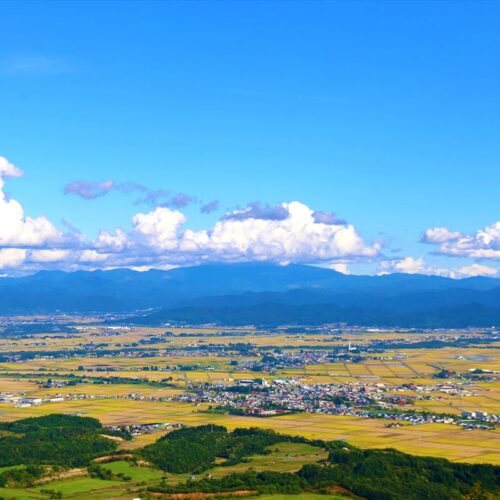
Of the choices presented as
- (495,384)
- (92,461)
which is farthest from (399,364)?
(92,461)

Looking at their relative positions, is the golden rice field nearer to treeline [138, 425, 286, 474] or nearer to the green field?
treeline [138, 425, 286, 474]

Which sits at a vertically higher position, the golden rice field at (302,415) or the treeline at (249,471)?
the golden rice field at (302,415)

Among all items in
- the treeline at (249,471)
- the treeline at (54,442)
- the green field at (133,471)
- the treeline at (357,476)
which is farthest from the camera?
the treeline at (54,442)

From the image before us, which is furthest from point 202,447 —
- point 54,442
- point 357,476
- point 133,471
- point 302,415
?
point 302,415

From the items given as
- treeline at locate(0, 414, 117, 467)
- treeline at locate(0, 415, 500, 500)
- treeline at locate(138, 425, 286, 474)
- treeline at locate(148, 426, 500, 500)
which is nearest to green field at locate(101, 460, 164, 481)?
treeline at locate(0, 415, 500, 500)

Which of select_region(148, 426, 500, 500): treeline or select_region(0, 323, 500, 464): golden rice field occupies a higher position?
select_region(0, 323, 500, 464): golden rice field

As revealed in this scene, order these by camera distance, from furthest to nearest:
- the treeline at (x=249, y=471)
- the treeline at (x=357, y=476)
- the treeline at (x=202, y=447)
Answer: the treeline at (x=202, y=447), the treeline at (x=249, y=471), the treeline at (x=357, y=476)

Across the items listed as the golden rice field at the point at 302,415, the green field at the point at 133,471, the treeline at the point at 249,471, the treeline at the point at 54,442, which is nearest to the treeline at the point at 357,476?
the treeline at the point at 249,471

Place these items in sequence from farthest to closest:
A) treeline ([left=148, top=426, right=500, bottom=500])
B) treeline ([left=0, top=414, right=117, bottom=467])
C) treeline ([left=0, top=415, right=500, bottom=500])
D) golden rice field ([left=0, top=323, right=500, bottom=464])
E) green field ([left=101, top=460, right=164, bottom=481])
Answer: golden rice field ([left=0, top=323, right=500, bottom=464]), treeline ([left=0, top=414, right=117, bottom=467]), green field ([left=101, top=460, right=164, bottom=481]), treeline ([left=0, top=415, right=500, bottom=500]), treeline ([left=148, top=426, right=500, bottom=500])

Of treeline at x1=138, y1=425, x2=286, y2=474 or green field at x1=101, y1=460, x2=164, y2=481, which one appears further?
treeline at x1=138, y1=425, x2=286, y2=474

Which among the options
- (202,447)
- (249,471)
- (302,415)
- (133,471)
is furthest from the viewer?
(302,415)

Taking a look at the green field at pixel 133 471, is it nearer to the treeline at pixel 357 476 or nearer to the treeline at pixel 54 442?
the treeline at pixel 357 476

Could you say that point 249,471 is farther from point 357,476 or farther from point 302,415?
point 302,415
